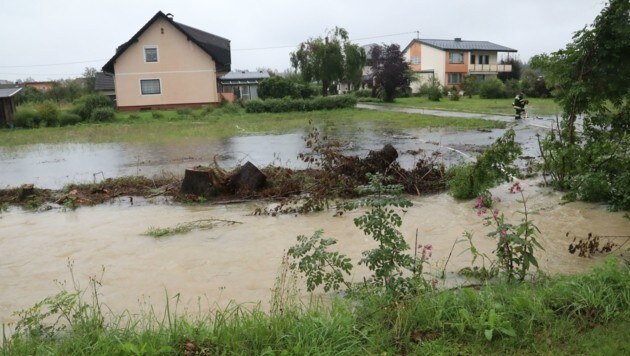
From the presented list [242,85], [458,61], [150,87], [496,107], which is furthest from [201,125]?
[458,61]

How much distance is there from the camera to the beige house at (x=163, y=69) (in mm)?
41844

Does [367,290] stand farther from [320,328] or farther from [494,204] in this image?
[494,204]

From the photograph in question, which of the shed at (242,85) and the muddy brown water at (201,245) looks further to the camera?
the shed at (242,85)

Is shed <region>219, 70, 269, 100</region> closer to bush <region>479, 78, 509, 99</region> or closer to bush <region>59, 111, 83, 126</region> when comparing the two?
bush <region>479, 78, 509, 99</region>

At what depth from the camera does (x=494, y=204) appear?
9.45 metres

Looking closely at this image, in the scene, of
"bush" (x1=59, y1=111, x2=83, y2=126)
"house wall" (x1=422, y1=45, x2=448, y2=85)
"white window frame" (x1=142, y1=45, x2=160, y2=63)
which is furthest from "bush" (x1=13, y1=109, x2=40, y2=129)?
"house wall" (x1=422, y1=45, x2=448, y2=85)

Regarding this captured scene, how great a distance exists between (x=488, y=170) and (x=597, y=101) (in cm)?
224

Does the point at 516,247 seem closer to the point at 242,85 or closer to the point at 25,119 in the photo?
the point at 25,119

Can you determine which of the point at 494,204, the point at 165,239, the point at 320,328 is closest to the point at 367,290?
the point at 320,328

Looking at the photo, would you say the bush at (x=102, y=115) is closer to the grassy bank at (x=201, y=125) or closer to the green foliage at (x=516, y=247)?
the grassy bank at (x=201, y=125)

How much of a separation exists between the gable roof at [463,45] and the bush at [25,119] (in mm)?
48769

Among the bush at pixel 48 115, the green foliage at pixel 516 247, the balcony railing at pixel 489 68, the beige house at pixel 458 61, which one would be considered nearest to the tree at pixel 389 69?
the beige house at pixel 458 61

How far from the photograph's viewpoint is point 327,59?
47844 millimetres

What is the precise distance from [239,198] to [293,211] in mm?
1711
